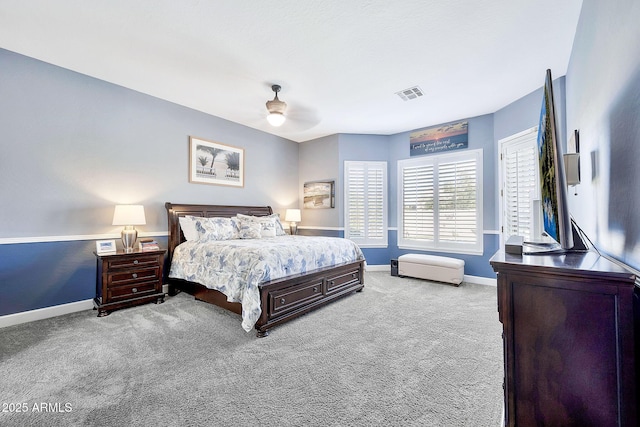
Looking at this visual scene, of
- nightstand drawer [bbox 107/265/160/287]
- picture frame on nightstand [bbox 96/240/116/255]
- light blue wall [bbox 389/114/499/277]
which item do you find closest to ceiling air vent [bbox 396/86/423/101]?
light blue wall [bbox 389/114/499/277]

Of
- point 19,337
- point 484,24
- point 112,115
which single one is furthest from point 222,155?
point 484,24

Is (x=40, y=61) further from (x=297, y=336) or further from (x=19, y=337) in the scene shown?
(x=297, y=336)

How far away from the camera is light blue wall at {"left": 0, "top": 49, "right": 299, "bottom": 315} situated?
2.89 meters

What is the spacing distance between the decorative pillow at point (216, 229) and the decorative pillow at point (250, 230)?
102 mm

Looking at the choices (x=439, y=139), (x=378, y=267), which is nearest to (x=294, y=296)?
(x=378, y=267)

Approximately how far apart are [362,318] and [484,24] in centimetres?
315

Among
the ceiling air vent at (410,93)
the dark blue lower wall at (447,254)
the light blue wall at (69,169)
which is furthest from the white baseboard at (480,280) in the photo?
the light blue wall at (69,169)

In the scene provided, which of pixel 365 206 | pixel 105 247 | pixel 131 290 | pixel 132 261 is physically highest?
pixel 365 206

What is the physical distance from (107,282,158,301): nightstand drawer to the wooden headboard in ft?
2.06

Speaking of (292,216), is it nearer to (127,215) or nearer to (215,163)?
(215,163)

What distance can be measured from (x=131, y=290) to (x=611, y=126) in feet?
15.0

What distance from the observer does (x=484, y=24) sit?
2.39 meters

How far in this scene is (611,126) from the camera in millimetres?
1403

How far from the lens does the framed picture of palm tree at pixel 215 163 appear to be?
442 centimetres
